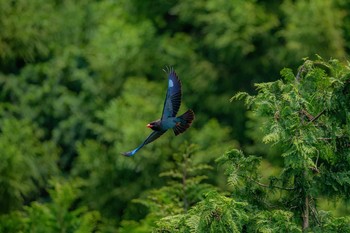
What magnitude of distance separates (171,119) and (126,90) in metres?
10.1

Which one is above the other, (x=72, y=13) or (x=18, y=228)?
(x=72, y=13)

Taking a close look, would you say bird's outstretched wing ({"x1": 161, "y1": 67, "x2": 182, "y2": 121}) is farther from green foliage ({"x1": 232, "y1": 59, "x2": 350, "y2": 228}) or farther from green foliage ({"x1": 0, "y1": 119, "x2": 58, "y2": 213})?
green foliage ({"x1": 0, "y1": 119, "x2": 58, "y2": 213})

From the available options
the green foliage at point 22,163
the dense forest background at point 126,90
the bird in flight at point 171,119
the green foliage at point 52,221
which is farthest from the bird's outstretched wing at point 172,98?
the green foliage at point 22,163

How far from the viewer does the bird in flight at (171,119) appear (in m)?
6.80

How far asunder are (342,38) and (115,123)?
3.42 m

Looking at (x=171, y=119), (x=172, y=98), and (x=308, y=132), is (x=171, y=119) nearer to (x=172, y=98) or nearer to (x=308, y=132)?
(x=172, y=98)

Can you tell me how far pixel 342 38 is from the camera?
52.0ft

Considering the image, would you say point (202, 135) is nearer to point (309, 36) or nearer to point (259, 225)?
point (309, 36)

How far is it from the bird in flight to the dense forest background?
3.66 metres

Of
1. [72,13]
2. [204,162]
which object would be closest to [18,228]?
[204,162]

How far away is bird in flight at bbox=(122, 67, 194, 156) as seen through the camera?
6.80 meters

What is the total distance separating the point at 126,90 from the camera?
1689cm

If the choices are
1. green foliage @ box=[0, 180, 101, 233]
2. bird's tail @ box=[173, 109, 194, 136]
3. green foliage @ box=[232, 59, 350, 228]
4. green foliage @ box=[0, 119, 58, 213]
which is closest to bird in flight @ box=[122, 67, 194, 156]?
bird's tail @ box=[173, 109, 194, 136]

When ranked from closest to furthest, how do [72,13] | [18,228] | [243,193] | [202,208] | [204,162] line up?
1. [202,208]
2. [243,193]
3. [18,228]
4. [204,162]
5. [72,13]
